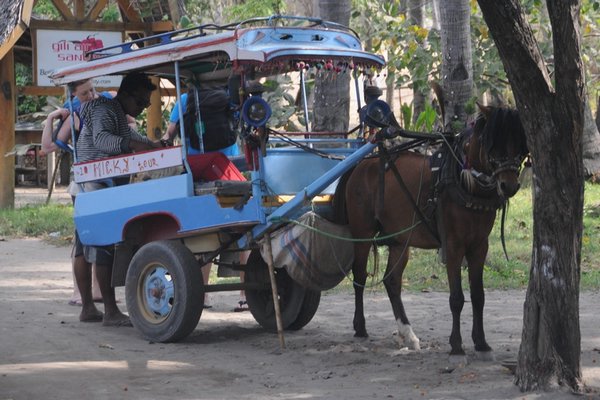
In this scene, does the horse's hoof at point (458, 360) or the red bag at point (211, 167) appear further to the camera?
the red bag at point (211, 167)

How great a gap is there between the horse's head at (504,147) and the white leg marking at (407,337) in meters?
1.55

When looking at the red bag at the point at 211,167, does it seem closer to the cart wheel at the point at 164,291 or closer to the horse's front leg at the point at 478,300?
the cart wheel at the point at 164,291

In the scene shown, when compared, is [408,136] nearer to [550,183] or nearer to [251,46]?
[251,46]

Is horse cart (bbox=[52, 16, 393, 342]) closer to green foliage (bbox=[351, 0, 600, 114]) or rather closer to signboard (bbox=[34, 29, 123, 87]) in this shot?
green foliage (bbox=[351, 0, 600, 114])

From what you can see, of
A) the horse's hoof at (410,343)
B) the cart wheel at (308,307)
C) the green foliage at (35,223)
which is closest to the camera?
the horse's hoof at (410,343)

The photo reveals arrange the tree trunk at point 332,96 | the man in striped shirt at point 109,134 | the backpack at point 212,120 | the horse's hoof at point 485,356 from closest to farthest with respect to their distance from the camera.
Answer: the horse's hoof at point 485,356, the man in striped shirt at point 109,134, the backpack at point 212,120, the tree trunk at point 332,96

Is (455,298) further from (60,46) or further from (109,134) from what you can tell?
(60,46)

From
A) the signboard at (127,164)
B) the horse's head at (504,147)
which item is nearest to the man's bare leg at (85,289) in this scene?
the signboard at (127,164)

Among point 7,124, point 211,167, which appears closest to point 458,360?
point 211,167

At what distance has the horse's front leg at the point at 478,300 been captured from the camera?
303 inches

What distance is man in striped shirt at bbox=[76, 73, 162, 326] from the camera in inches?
362

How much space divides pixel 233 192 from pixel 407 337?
1.82 m

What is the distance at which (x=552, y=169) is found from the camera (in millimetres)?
6223

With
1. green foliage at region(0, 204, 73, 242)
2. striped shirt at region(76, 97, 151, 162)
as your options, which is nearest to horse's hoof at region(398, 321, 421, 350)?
striped shirt at region(76, 97, 151, 162)
